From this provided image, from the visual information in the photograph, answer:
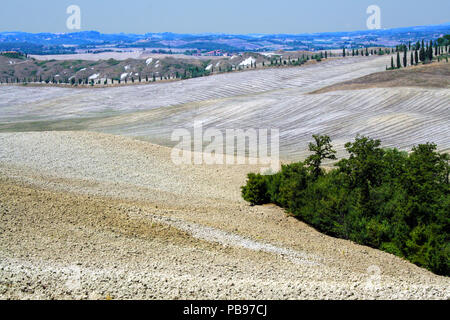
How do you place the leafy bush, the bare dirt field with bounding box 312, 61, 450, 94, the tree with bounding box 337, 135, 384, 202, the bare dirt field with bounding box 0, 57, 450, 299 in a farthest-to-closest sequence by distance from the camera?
the bare dirt field with bounding box 312, 61, 450, 94 → the tree with bounding box 337, 135, 384, 202 → the leafy bush → the bare dirt field with bounding box 0, 57, 450, 299

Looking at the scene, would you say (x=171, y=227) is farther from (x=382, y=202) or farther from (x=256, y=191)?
(x=382, y=202)

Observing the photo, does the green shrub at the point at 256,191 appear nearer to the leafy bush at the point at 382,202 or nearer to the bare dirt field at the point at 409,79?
the leafy bush at the point at 382,202

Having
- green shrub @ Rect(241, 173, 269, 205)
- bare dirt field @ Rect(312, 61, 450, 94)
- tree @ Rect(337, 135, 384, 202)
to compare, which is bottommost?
green shrub @ Rect(241, 173, 269, 205)

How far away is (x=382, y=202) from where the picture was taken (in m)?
21.9

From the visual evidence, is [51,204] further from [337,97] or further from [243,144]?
[337,97]

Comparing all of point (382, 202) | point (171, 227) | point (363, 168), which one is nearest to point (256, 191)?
point (363, 168)

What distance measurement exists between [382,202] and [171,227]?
387 inches

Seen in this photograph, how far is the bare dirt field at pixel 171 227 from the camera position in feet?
42.0

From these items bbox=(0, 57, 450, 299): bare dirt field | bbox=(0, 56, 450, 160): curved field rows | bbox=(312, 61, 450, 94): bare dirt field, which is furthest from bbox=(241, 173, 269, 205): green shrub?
bbox=(312, 61, 450, 94): bare dirt field

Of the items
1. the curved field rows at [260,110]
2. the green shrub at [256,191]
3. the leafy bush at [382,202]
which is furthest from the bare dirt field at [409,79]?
the green shrub at [256,191]

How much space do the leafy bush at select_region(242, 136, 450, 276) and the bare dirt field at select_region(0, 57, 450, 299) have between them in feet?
2.42

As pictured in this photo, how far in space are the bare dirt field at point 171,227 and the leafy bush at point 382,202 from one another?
74cm

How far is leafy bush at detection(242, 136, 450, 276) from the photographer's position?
19094 mm

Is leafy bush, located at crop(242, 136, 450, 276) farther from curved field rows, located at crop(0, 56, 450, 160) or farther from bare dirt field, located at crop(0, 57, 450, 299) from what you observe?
curved field rows, located at crop(0, 56, 450, 160)
